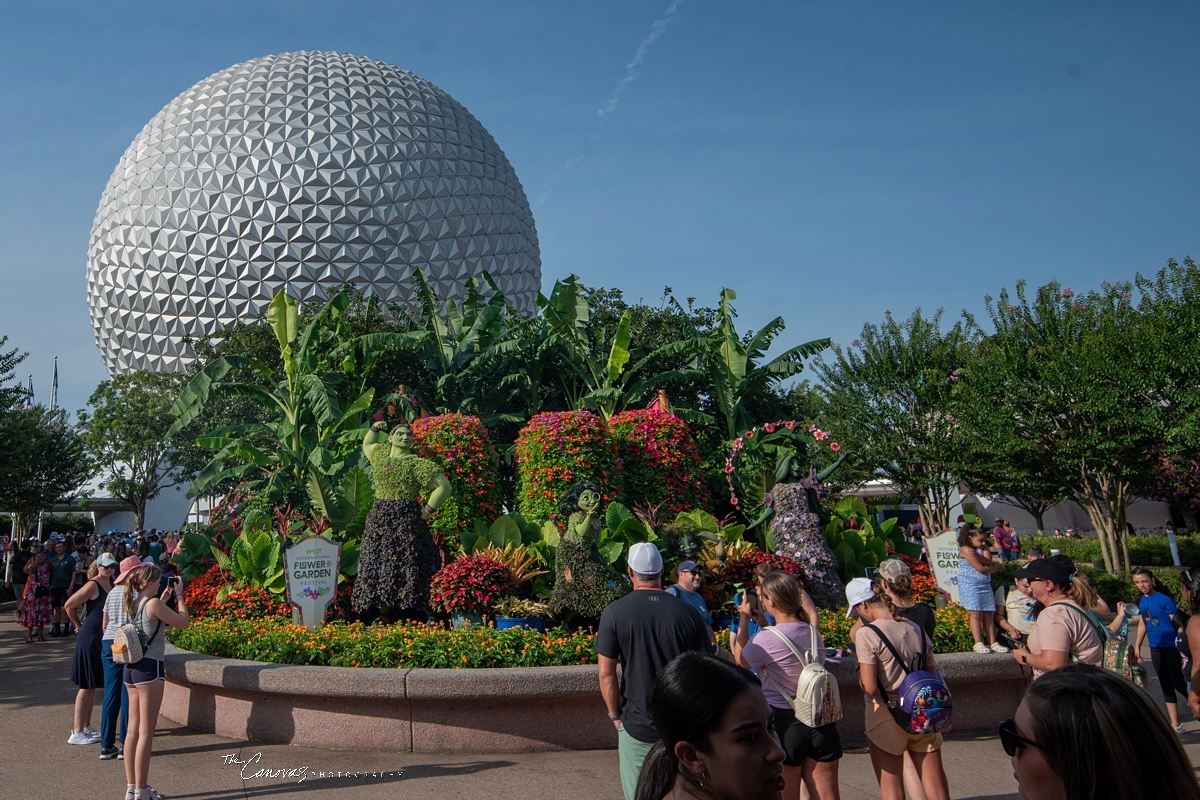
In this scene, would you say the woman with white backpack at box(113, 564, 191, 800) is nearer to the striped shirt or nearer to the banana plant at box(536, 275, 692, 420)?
the striped shirt

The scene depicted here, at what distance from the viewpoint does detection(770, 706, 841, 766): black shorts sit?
4.33 metres

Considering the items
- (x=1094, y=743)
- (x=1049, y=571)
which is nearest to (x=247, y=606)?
(x=1049, y=571)

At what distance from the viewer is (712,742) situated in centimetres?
220

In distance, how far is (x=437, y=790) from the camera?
5781 mm

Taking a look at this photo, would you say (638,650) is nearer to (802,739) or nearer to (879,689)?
(802,739)

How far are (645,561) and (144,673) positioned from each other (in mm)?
3918

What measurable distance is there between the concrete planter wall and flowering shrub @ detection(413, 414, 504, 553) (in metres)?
4.36

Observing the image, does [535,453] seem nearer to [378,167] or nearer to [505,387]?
[505,387]

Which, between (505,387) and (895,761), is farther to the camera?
(505,387)

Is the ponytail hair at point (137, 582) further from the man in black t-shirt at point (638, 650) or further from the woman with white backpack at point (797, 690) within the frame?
the woman with white backpack at point (797, 690)

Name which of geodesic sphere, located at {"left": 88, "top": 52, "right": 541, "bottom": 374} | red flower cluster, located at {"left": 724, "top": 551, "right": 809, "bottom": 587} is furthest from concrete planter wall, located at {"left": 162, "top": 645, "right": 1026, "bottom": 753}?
geodesic sphere, located at {"left": 88, "top": 52, "right": 541, "bottom": 374}

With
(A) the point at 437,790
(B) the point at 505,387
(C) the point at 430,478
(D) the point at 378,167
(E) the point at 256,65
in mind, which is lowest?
(A) the point at 437,790

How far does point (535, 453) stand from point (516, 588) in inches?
106

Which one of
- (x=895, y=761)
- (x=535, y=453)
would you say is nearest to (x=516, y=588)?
Result: (x=535, y=453)
